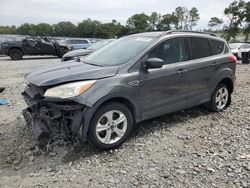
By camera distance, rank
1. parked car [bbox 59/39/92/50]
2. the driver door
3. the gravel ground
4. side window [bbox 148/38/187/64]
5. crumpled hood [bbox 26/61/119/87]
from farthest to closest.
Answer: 1. parked car [bbox 59/39/92/50]
2. side window [bbox 148/38/187/64]
3. the driver door
4. crumpled hood [bbox 26/61/119/87]
5. the gravel ground

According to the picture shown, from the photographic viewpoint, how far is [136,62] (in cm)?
425

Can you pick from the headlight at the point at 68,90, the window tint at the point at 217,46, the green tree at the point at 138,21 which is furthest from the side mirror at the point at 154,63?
the green tree at the point at 138,21

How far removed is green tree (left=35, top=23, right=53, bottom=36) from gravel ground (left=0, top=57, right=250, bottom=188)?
2430 inches

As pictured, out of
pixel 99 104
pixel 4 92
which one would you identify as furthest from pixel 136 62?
pixel 4 92

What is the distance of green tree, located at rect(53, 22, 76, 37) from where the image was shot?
203 ft

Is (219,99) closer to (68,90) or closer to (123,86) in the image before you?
(123,86)

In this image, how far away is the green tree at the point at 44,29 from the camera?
6319cm

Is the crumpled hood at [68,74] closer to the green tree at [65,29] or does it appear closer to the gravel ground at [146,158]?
the gravel ground at [146,158]

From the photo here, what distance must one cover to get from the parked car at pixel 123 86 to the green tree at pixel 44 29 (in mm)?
61787

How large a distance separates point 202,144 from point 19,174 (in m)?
2.69

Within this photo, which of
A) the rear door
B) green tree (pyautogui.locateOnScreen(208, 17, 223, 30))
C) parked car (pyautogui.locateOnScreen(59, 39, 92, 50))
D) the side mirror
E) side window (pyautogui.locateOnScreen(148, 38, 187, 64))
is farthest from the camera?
green tree (pyautogui.locateOnScreen(208, 17, 223, 30))

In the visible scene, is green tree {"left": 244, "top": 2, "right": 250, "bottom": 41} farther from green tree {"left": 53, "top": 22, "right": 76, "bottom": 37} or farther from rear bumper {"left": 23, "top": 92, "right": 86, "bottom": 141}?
rear bumper {"left": 23, "top": 92, "right": 86, "bottom": 141}

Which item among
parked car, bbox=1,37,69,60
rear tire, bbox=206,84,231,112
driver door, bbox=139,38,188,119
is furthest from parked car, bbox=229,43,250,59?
driver door, bbox=139,38,188,119

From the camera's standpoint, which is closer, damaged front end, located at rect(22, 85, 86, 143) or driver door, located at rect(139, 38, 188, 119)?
damaged front end, located at rect(22, 85, 86, 143)
